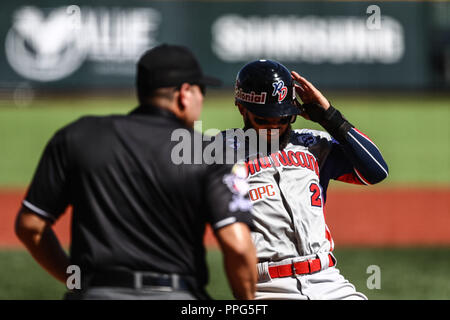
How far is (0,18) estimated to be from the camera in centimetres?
2108

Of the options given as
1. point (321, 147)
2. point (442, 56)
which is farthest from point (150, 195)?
point (442, 56)

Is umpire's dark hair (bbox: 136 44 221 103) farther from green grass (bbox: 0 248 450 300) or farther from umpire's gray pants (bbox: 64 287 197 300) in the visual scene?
green grass (bbox: 0 248 450 300)

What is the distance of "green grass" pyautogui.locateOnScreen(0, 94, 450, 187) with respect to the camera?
15.5 m

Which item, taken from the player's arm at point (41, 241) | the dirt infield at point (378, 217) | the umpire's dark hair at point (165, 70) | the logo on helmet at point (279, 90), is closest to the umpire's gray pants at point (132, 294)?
the player's arm at point (41, 241)

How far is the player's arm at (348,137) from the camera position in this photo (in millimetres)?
3941

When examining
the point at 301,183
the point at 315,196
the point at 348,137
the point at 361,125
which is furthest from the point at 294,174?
the point at 361,125

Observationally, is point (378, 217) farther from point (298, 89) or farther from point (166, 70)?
Result: point (166, 70)

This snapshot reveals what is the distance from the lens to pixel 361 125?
1902cm

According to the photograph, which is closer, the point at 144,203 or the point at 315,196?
the point at 144,203

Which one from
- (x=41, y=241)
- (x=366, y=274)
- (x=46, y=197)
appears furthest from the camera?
(x=366, y=274)

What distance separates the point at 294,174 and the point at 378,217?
789 centimetres

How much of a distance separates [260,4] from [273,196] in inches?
770

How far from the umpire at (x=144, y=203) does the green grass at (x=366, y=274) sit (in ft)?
13.4
